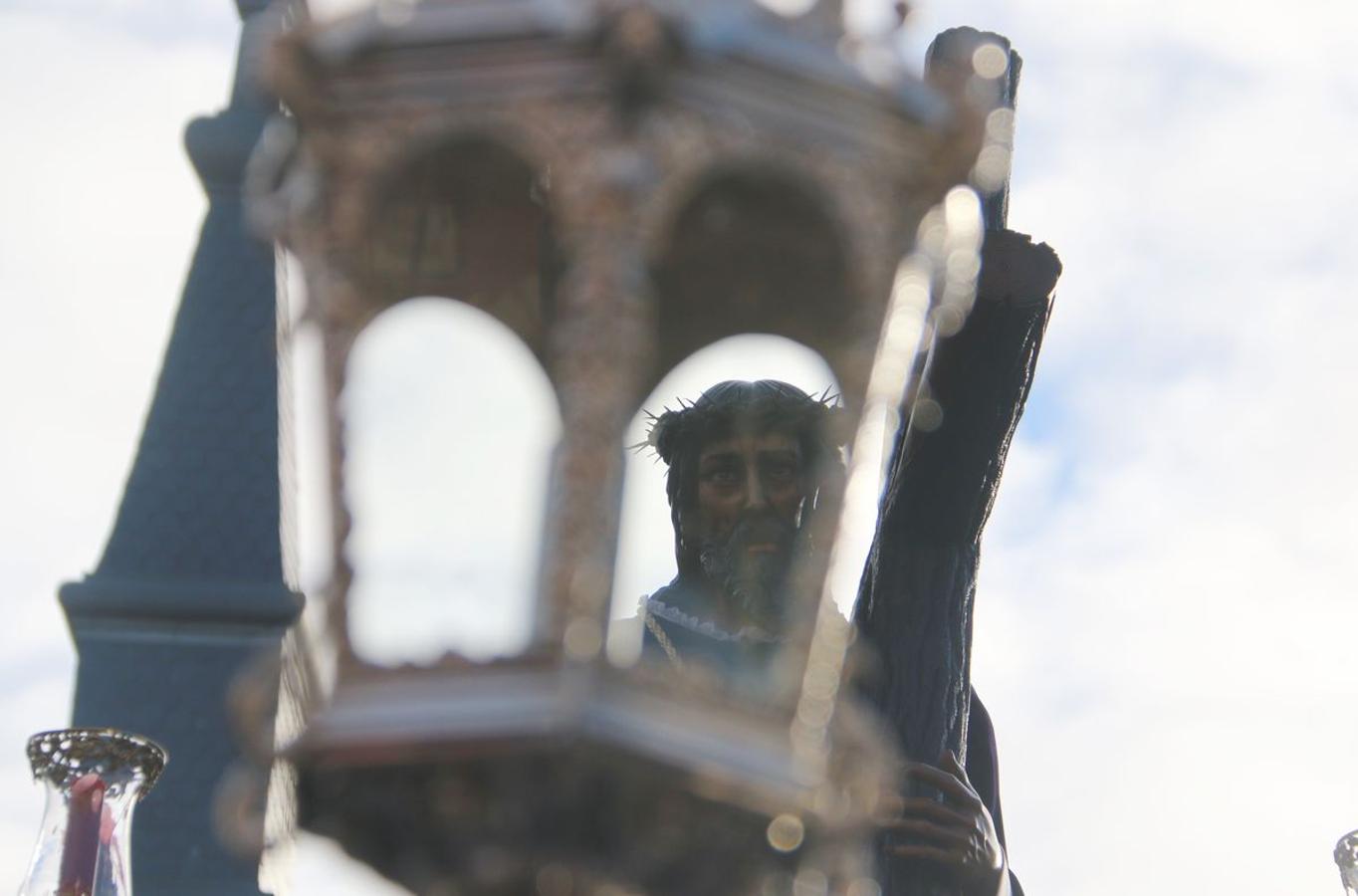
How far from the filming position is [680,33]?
2775mm

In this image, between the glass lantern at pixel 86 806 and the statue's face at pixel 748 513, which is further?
the glass lantern at pixel 86 806

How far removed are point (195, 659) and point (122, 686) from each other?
11.1 inches

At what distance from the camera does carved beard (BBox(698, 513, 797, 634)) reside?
4.50 meters

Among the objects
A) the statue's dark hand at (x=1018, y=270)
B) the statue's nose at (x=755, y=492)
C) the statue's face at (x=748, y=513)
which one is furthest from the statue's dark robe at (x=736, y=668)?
the statue's dark hand at (x=1018, y=270)

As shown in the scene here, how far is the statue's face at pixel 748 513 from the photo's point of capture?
4.58 metres

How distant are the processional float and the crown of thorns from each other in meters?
0.61

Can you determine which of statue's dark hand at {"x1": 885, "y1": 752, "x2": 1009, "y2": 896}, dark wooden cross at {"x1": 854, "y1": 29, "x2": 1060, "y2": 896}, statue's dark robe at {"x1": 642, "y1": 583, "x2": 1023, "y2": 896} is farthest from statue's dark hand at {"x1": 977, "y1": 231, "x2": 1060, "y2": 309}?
statue's dark hand at {"x1": 885, "y1": 752, "x2": 1009, "y2": 896}

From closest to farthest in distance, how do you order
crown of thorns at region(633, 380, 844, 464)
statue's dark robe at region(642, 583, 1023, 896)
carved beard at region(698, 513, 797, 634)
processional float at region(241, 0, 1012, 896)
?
processional float at region(241, 0, 1012, 896) < statue's dark robe at region(642, 583, 1023, 896) < crown of thorns at region(633, 380, 844, 464) < carved beard at region(698, 513, 797, 634)

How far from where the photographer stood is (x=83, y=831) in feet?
16.5

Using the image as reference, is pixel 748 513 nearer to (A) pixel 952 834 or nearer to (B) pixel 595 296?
(A) pixel 952 834

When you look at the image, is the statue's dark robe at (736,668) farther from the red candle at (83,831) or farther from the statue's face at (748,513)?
the red candle at (83,831)

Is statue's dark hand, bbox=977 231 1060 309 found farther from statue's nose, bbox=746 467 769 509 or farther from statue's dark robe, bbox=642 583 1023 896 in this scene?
statue's dark robe, bbox=642 583 1023 896

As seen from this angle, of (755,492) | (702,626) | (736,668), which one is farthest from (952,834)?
(736,668)

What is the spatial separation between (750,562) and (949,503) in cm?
91
